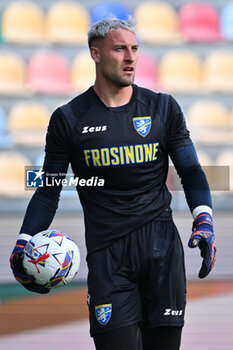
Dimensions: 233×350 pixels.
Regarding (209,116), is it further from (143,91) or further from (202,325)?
(143,91)

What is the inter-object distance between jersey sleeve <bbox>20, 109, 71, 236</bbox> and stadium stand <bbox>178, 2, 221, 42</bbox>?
1034 centimetres

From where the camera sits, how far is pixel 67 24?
12789 mm

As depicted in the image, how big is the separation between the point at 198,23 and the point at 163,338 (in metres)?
10.7

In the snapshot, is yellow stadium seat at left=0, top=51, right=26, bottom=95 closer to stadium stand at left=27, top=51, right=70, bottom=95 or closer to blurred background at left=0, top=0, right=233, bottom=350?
blurred background at left=0, top=0, right=233, bottom=350

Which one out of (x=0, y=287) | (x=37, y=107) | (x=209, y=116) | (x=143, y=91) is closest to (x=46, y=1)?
(x=37, y=107)

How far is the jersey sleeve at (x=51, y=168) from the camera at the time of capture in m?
2.86

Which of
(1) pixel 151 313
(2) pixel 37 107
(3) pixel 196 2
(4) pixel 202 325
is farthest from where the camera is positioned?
(3) pixel 196 2

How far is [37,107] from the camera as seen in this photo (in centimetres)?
1198

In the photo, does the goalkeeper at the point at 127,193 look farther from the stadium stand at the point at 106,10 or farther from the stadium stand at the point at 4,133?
the stadium stand at the point at 106,10

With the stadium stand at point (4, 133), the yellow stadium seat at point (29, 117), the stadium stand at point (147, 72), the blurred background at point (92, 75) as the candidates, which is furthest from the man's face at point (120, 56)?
the stadium stand at point (147, 72)

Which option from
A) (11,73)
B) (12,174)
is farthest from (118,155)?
(11,73)

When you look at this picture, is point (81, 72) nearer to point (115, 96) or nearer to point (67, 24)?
point (67, 24)

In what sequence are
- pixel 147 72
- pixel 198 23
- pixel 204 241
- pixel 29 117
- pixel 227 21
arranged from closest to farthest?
pixel 204 241 < pixel 29 117 < pixel 147 72 < pixel 198 23 < pixel 227 21

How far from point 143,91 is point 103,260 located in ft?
2.32
